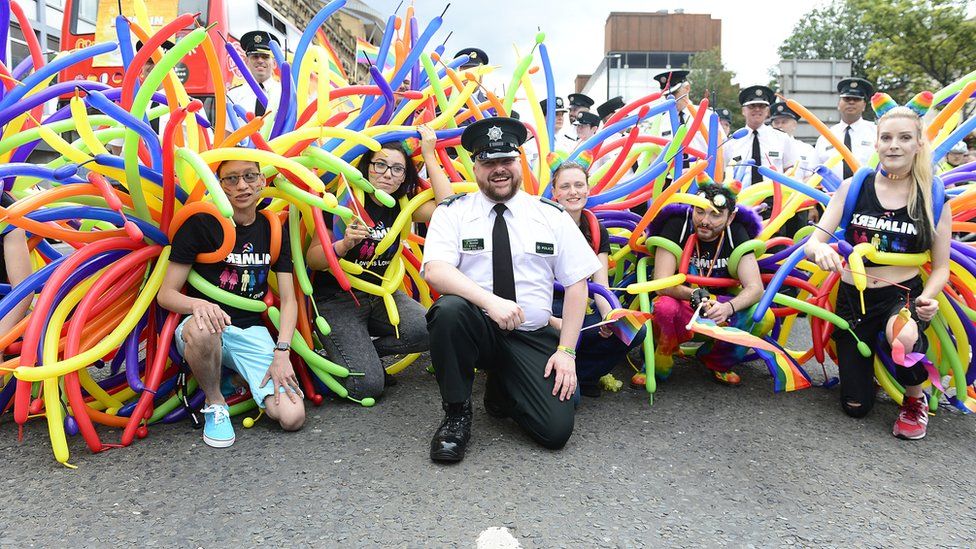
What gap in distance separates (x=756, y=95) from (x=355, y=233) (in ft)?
12.9

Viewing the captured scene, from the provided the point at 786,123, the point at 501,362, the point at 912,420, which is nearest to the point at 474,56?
the point at 501,362

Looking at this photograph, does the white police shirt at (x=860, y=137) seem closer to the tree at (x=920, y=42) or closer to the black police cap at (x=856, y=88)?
the black police cap at (x=856, y=88)

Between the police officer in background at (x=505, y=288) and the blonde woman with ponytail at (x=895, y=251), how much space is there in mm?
1065

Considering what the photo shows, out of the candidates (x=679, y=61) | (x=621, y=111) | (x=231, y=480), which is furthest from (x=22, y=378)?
(x=679, y=61)

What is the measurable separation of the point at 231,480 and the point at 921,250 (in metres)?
2.78

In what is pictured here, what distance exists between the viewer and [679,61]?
62344mm

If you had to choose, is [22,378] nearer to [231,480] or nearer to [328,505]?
[231,480]

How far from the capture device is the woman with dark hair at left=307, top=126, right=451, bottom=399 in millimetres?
3135

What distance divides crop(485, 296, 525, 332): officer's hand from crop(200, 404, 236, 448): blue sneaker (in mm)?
1077

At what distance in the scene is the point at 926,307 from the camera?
2.81 meters

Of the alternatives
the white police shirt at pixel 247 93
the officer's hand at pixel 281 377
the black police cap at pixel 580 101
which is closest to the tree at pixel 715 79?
the black police cap at pixel 580 101

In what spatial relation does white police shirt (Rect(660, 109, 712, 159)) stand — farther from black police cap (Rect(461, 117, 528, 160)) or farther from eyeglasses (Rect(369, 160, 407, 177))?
eyeglasses (Rect(369, 160, 407, 177))

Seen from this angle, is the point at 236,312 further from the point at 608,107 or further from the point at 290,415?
the point at 608,107

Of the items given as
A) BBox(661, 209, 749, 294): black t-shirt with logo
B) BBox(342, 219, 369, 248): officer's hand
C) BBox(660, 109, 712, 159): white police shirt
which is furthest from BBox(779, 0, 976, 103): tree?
BBox(342, 219, 369, 248): officer's hand
